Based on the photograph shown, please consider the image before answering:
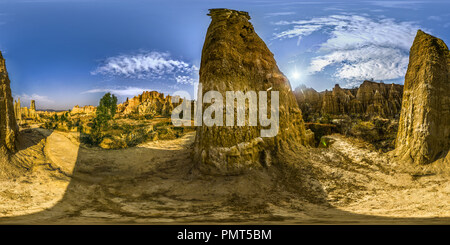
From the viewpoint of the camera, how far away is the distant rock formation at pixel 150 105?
70.8 metres

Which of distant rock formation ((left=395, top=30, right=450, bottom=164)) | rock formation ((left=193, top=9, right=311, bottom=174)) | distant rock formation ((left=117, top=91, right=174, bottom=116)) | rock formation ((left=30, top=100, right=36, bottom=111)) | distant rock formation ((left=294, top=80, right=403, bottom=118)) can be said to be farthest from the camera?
distant rock formation ((left=117, top=91, right=174, bottom=116))

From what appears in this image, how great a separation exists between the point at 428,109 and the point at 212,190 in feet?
34.5

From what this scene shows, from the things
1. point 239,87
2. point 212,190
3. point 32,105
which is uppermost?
point 32,105

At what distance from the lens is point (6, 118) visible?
11.1 metres

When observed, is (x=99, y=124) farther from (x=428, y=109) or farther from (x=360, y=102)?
(x=360, y=102)

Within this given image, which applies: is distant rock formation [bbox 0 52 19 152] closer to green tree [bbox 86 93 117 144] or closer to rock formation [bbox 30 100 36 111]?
green tree [bbox 86 93 117 144]

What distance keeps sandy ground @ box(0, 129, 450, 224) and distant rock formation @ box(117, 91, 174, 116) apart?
54.9 m

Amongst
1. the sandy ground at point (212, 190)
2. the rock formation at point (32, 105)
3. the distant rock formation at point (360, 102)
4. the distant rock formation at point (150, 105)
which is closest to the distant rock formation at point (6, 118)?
the sandy ground at point (212, 190)

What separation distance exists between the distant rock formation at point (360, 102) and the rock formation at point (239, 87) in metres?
36.1

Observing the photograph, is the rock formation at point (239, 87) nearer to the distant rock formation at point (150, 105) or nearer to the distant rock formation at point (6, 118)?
the distant rock formation at point (6, 118)

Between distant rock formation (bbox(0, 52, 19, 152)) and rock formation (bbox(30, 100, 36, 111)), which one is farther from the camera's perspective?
rock formation (bbox(30, 100, 36, 111))

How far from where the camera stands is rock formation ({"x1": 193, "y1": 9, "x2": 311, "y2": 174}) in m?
11.2
